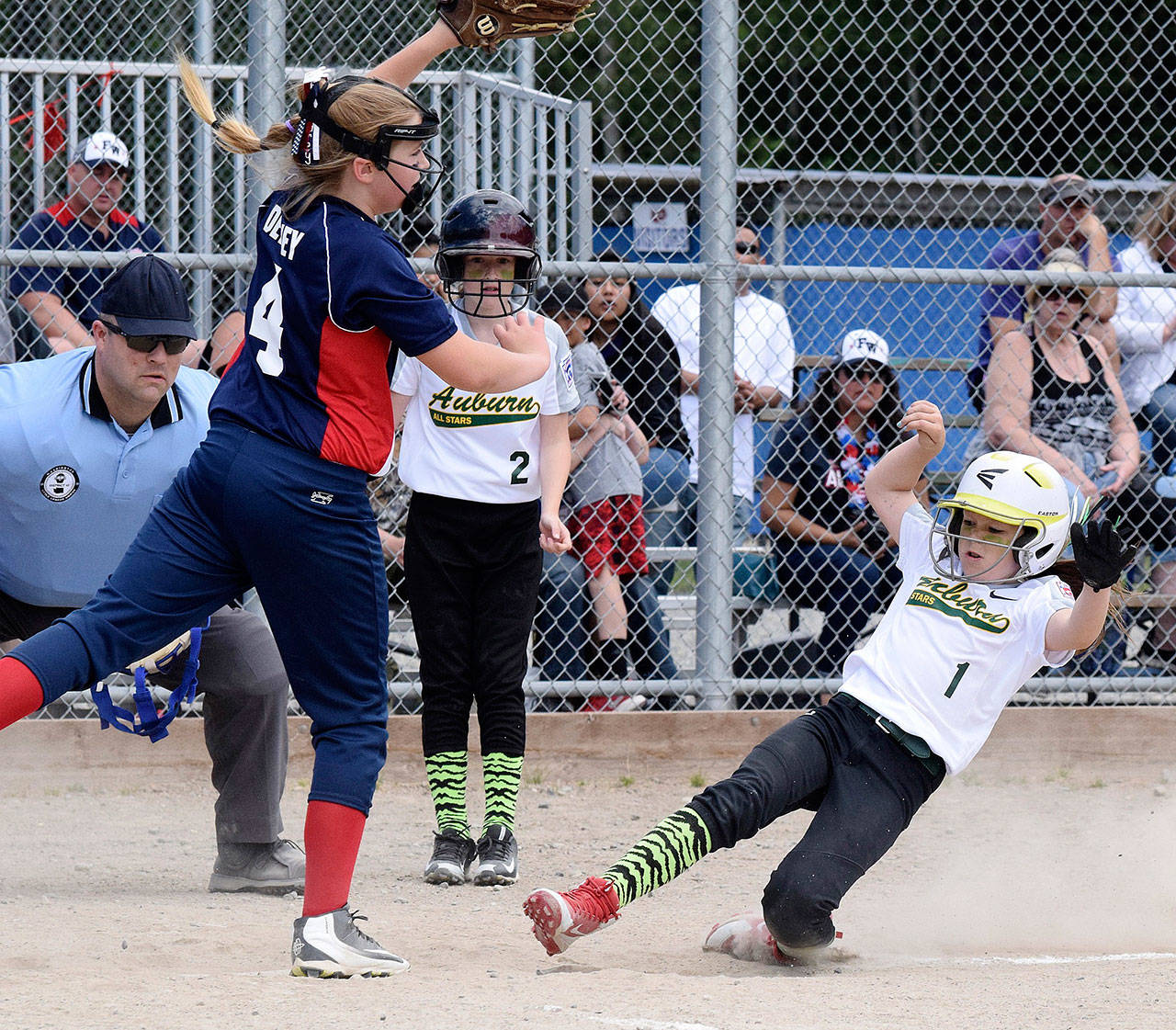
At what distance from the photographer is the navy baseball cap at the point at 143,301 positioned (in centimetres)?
399

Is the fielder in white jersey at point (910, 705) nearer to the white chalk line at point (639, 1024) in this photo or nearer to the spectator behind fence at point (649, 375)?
the white chalk line at point (639, 1024)

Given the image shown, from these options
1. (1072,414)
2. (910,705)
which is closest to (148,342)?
(910,705)

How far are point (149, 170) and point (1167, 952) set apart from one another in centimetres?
584

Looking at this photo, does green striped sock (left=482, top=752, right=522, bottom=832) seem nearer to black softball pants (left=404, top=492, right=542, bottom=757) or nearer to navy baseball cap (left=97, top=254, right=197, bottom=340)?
black softball pants (left=404, top=492, right=542, bottom=757)

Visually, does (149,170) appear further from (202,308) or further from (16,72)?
(202,308)

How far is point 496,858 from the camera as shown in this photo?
4.50 meters

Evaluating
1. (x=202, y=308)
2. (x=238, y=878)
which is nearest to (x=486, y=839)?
(x=238, y=878)

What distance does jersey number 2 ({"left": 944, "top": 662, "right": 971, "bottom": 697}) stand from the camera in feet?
12.5

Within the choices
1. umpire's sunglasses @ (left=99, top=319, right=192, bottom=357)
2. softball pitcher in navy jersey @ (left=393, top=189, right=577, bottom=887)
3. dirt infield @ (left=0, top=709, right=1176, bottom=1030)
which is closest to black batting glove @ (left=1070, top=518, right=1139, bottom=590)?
dirt infield @ (left=0, top=709, right=1176, bottom=1030)

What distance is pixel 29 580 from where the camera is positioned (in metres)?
4.14

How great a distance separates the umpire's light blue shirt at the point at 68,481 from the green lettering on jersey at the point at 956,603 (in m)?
2.01

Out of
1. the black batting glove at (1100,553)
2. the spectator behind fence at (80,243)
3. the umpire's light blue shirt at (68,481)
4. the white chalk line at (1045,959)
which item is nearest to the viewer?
the black batting glove at (1100,553)

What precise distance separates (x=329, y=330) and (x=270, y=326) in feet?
0.45

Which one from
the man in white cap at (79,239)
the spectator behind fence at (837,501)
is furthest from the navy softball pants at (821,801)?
the man in white cap at (79,239)
